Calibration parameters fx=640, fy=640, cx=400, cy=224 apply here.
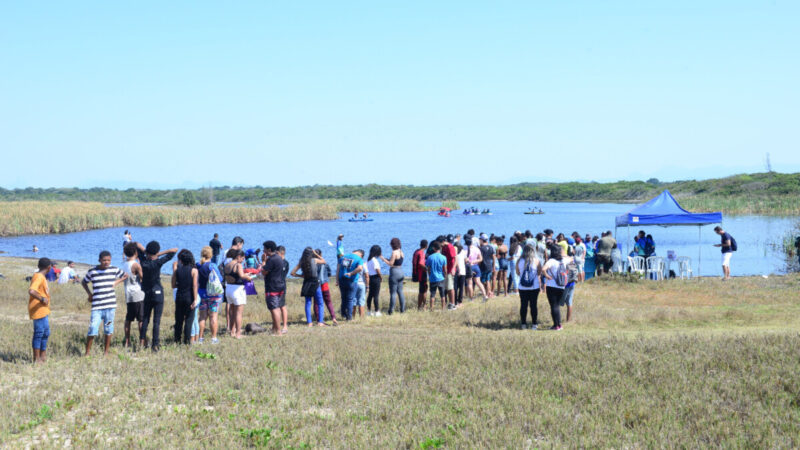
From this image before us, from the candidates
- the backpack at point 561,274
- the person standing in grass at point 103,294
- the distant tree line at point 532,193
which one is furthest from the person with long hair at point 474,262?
the distant tree line at point 532,193

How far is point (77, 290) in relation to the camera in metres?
19.9

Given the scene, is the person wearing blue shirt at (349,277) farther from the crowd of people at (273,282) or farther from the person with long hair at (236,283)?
the person with long hair at (236,283)

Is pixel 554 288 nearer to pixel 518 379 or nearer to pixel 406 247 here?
pixel 518 379

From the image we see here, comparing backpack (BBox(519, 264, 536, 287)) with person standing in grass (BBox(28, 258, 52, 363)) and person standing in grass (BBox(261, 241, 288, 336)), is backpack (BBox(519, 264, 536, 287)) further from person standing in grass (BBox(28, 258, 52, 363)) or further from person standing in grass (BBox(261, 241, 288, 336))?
person standing in grass (BBox(28, 258, 52, 363))

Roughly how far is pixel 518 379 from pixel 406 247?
118ft

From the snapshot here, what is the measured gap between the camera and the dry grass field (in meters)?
6.41

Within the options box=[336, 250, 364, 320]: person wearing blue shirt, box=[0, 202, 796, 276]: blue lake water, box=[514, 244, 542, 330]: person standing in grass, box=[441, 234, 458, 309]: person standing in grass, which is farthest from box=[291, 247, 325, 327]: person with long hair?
box=[0, 202, 796, 276]: blue lake water

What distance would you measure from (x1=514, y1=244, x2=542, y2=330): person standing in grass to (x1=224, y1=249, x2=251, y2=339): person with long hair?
197 inches

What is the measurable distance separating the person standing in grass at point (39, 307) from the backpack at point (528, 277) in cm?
788

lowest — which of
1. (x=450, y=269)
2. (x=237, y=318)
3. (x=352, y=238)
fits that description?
(x=352, y=238)

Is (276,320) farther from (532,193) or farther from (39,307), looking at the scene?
(532,193)

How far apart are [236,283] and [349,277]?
3003 millimetres

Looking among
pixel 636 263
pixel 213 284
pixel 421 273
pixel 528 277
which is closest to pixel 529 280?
pixel 528 277

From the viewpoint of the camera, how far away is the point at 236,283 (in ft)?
36.1
